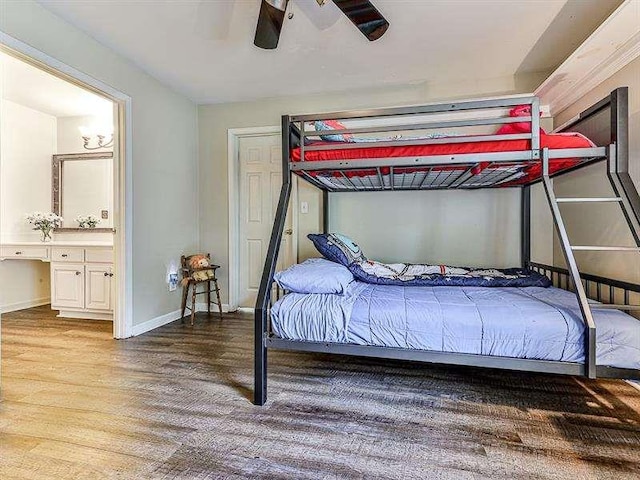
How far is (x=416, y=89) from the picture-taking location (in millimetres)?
3461

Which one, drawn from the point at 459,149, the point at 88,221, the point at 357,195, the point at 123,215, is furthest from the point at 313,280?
the point at 88,221

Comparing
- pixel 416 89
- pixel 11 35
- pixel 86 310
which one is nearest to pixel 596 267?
pixel 416 89

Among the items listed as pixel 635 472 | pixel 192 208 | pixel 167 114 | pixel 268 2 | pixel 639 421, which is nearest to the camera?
pixel 635 472

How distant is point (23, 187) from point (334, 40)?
4103 millimetres

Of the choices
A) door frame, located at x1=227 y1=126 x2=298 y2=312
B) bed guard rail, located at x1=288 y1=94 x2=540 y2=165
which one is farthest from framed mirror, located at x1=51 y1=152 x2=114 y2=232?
bed guard rail, located at x1=288 y1=94 x2=540 y2=165

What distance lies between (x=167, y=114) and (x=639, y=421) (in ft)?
14.0

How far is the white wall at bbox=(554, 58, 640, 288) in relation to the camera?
7.06 feet

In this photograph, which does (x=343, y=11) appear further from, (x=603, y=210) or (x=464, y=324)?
(x=603, y=210)

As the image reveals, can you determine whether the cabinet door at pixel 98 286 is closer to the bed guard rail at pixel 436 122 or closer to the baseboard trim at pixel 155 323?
the baseboard trim at pixel 155 323

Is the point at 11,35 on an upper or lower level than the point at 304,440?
upper

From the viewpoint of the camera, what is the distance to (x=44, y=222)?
4.22 metres

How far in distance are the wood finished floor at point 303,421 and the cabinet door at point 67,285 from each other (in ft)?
3.58

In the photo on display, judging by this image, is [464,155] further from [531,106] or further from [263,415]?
[263,415]

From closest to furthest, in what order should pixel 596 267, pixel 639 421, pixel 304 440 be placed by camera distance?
pixel 304 440 < pixel 639 421 < pixel 596 267
